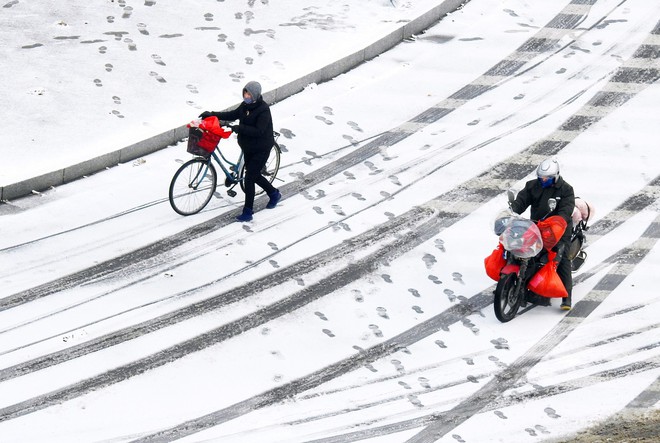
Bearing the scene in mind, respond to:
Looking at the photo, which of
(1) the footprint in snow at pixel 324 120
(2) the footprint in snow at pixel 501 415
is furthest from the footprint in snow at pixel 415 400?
(1) the footprint in snow at pixel 324 120

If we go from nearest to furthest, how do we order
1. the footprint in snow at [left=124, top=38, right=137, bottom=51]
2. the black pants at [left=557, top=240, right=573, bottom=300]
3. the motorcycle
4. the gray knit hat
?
1. the motorcycle
2. the black pants at [left=557, top=240, right=573, bottom=300]
3. the gray knit hat
4. the footprint in snow at [left=124, top=38, right=137, bottom=51]

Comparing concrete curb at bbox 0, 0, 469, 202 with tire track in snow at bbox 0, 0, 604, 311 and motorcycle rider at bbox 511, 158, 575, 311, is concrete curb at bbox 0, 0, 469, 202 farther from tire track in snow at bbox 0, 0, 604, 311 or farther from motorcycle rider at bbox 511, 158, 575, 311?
motorcycle rider at bbox 511, 158, 575, 311

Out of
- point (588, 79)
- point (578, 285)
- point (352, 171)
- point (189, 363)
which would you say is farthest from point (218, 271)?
point (588, 79)

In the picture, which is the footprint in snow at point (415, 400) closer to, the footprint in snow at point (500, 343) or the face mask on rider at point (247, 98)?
the footprint in snow at point (500, 343)

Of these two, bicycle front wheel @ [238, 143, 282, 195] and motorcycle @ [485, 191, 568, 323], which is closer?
motorcycle @ [485, 191, 568, 323]

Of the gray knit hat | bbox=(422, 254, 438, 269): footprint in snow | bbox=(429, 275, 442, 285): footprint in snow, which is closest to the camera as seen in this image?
bbox=(429, 275, 442, 285): footprint in snow

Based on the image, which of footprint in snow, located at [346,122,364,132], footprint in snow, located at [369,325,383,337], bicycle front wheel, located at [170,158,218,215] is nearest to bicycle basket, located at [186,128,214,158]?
bicycle front wheel, located at [170,158,218,215]

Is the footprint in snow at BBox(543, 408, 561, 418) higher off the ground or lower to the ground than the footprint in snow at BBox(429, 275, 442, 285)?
higher

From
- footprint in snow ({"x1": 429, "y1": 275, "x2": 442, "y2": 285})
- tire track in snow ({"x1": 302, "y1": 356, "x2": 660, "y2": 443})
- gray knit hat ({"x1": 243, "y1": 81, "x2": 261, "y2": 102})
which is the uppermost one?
gray knit hat ({"x1": 243, "y1": 81, "x2": 261, "y2": 102})
